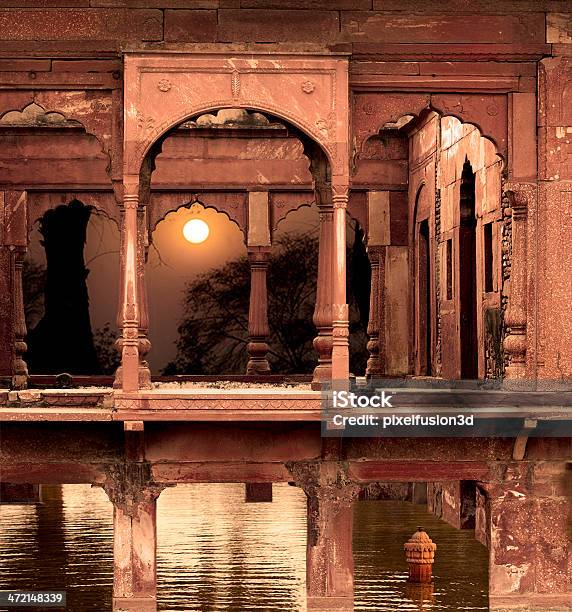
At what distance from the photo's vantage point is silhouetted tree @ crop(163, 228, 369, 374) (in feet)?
76.0

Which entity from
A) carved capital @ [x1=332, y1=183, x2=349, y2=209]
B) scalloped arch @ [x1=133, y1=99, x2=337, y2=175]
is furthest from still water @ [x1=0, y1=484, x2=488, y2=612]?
scalloped arch @ [x1=133, y1=99, x2=337, y2=175]

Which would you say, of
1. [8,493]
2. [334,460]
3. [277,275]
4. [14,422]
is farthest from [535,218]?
[277,275]

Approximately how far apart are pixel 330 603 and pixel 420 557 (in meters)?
1.65

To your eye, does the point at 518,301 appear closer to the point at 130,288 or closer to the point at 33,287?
the point at 130,288

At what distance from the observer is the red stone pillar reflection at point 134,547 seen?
11.8 m

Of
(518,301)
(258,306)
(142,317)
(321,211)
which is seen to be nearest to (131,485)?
(142,317)

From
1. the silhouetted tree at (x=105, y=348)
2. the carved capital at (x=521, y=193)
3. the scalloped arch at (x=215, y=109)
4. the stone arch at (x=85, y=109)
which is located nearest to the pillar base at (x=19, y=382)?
the silhouetted tree at (x=105, y=348)

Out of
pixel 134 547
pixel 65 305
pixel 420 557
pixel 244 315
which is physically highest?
pixel 65 305

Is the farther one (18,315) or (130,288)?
(18,315)

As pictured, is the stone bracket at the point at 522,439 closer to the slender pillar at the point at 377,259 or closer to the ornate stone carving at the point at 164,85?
the ornate stone carving at the point at 164,85

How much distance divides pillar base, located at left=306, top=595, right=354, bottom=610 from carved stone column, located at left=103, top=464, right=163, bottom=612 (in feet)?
3.87

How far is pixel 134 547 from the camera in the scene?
Answer: 11828 mm

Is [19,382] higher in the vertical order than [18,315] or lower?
lower

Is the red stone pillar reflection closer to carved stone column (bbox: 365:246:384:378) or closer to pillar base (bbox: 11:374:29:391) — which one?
pillar base (bbox: 11:374:29:391)
